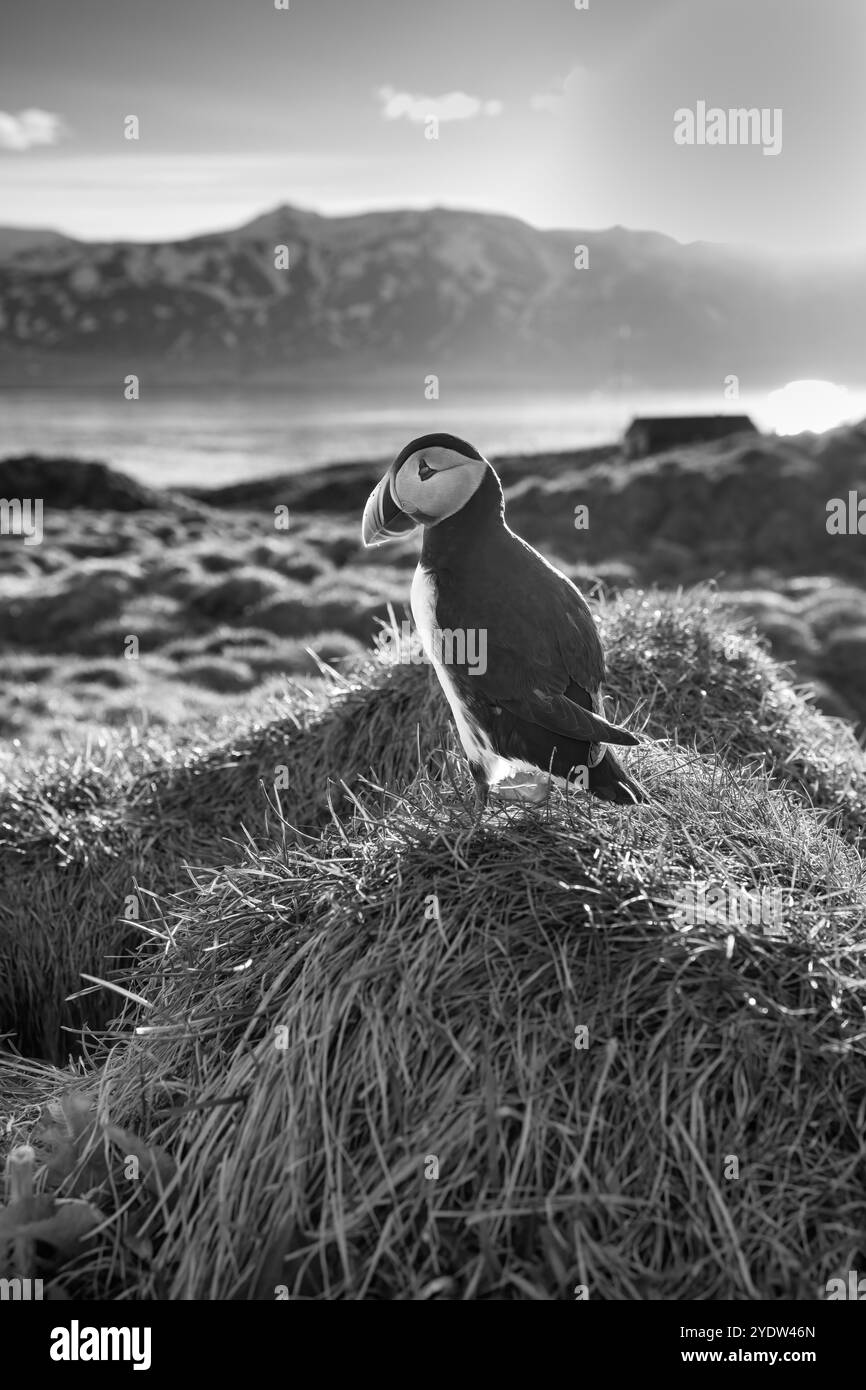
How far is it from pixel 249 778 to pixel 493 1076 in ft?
11.8

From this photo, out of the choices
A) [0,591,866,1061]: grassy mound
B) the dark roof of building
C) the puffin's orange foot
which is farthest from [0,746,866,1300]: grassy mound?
the dark roof of building

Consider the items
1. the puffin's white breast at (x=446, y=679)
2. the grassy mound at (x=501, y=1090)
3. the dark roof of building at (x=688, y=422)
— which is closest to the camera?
the grassy mound at (x=501, y=1090)

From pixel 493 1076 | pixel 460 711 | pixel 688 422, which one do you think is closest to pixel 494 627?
pixel 460 711

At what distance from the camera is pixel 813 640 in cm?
1243

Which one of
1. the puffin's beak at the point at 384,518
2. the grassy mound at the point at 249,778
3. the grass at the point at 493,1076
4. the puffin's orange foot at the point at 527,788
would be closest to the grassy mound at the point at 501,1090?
the grass at the point at 493,1076

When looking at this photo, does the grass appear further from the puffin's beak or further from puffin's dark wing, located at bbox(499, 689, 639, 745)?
the puffin's beak

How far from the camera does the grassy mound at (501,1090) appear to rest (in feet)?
8.30

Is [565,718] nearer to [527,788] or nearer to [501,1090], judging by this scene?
[527,788]

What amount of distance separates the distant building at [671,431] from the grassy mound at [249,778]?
28.7m

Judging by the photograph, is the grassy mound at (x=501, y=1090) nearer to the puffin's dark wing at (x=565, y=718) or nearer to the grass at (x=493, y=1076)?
the grass at (x=493, y=1076)

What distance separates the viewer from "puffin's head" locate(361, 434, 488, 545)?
11.3ft

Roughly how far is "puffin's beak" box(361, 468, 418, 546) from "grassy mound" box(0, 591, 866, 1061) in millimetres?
1685

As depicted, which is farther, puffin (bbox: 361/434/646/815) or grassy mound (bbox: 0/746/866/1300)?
puffin (bbox: 361/434/646/815)
